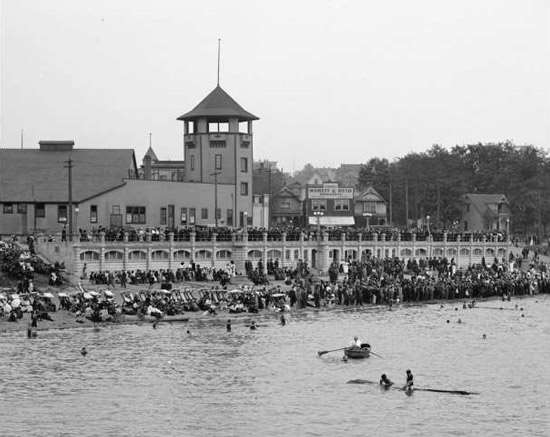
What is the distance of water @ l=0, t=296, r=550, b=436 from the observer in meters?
44.0

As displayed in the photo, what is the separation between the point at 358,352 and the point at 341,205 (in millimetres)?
71905

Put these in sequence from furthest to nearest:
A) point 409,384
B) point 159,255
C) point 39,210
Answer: point 39,210
point 159,255
point 409,384

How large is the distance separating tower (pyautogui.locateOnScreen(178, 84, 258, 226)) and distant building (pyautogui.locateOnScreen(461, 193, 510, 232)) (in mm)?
48612

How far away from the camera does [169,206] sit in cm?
10081

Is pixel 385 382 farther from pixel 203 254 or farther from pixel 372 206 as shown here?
pixel 372 206

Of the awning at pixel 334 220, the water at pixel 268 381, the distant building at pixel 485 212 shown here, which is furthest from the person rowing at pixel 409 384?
the distant building at pixel 485 212

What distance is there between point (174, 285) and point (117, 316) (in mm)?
14377

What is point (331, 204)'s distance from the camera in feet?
423

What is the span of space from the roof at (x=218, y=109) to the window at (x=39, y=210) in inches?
735

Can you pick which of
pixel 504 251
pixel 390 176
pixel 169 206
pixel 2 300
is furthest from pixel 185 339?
pixel 390 176

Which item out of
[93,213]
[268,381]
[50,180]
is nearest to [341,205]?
[93,213]

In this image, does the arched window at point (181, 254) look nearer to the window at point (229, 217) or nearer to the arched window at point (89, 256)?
the arched window at point (89, 256)

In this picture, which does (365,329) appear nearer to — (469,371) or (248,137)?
(469,371)

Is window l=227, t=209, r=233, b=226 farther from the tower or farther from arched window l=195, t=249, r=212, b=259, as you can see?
arched window l=195, t=249, r=212, b=259
